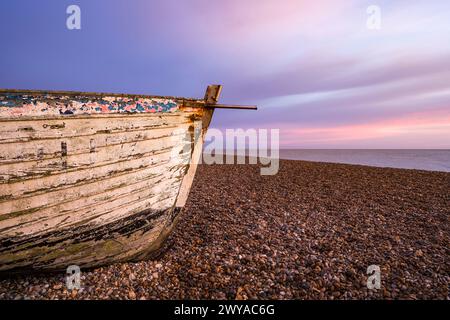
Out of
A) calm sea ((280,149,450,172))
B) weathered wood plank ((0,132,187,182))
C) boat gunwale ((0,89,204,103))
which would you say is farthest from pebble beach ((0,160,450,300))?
calm sea ((280,149,450,172))

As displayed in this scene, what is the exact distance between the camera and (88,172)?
3600 mm

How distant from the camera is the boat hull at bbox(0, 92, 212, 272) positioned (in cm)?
320

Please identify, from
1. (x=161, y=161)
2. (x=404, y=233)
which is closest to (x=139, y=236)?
(x=161, y=161)

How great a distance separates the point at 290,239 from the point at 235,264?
68.1 inches

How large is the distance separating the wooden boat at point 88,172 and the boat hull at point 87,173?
0.01 m

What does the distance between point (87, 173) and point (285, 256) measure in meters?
3.64

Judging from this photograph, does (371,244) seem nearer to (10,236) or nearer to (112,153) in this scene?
(112,153)

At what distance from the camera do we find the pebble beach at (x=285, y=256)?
3.97 m

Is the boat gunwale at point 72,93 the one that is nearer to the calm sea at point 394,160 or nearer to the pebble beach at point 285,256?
the pebble beach at point 285,256

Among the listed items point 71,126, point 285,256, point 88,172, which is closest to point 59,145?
point 71,126

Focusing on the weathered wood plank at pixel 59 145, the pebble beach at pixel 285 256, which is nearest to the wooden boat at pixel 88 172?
the weathered wood plank at pixel 59 145

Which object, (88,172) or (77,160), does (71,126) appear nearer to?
(77,160)

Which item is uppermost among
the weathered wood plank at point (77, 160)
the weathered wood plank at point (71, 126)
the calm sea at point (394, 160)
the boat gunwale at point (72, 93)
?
the boat gunwale at point (72, 93)
